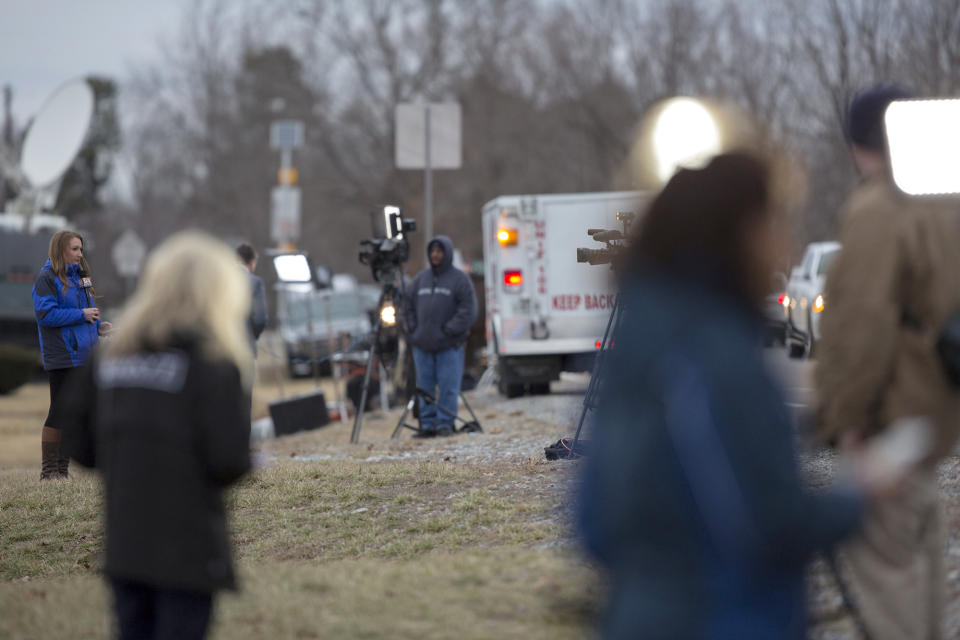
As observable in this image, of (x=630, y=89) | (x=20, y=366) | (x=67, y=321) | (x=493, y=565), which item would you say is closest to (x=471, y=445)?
(x=67, y=321)

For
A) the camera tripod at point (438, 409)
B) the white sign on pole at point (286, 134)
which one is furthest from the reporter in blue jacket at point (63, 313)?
the white sign on pole at point (286, 134)

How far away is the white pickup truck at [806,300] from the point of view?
18.3 meters

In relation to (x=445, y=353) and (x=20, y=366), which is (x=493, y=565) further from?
(x=20, y=366)

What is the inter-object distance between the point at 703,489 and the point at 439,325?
10.5 m

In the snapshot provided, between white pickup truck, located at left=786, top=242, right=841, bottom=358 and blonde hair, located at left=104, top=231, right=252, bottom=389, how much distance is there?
1483cm

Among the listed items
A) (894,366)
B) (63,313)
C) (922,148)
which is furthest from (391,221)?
(894,366)

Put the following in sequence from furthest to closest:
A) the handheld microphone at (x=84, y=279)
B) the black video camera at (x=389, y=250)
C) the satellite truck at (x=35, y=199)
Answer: the satellite truck at (x=35, y=199) → the black video camera at (x=389, y=250) → the handheld microphone at (x=84, y=279)

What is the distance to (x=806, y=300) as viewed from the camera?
18781 millimetres

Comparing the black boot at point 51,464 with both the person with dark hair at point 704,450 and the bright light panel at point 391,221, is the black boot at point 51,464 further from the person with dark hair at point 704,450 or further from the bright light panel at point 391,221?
the person with dark hair at point 704,450

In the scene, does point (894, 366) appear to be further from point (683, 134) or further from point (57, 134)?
point (57, 134)

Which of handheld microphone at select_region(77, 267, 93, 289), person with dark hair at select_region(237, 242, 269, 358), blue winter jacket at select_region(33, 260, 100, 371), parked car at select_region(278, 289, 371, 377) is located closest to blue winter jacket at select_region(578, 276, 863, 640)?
blue winter jacket at select_region(33, 260, 100, 371)

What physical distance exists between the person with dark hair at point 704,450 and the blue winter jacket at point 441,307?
10183mm

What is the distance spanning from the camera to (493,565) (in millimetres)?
5988

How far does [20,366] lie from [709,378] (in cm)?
2034
